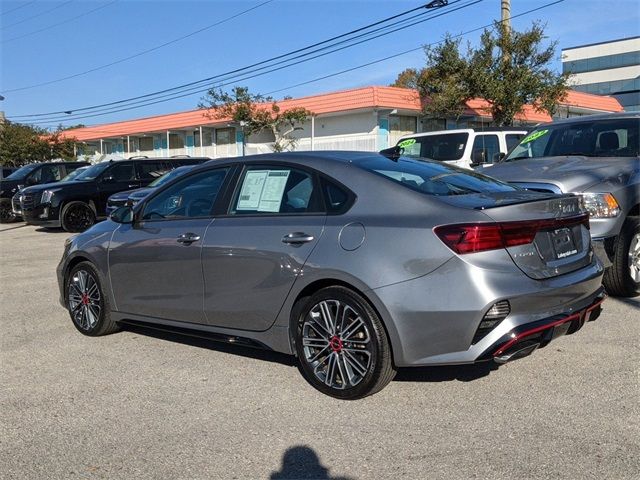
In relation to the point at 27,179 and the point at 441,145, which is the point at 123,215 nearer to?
the point at 441,145

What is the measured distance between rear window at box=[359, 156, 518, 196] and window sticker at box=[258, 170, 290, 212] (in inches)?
24.8

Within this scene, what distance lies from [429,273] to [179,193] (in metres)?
2.48

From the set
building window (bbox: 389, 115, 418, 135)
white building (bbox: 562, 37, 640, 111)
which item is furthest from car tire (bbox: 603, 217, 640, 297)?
white building (bbox: 562, 37, 640, 111)

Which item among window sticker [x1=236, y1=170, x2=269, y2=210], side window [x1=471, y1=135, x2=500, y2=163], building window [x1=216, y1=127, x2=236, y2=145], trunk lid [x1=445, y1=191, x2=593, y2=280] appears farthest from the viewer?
building window [x1=216, y1=127, x2=236, y2=145]

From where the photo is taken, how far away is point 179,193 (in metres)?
5.19

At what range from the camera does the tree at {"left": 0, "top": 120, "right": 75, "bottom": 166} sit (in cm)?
4359

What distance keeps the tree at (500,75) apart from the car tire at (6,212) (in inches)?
636

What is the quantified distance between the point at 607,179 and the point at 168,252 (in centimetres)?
444

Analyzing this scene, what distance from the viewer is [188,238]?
Result: 190 inches

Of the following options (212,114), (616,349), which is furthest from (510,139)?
(212,114)

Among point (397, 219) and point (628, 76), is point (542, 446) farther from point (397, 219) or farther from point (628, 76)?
point (628, 76)

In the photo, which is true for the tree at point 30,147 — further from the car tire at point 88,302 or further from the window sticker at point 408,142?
the car tire at point 88,302

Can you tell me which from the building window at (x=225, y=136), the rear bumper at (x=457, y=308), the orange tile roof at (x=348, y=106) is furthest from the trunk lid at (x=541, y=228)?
the building window at (x=225, y=136)

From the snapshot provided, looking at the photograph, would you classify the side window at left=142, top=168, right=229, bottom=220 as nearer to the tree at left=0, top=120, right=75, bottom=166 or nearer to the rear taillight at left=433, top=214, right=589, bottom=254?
the rear taillight at left=433, top=214, right=589, bottom=254
